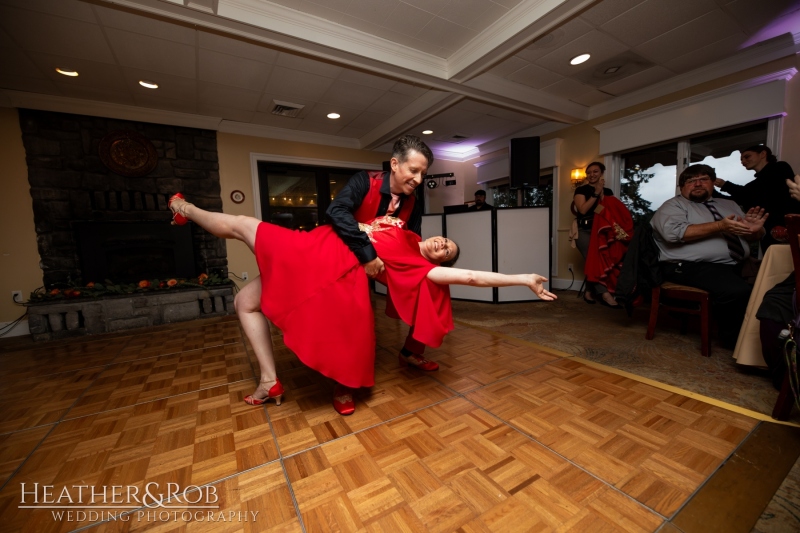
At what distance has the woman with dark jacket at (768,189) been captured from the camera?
2615 mm

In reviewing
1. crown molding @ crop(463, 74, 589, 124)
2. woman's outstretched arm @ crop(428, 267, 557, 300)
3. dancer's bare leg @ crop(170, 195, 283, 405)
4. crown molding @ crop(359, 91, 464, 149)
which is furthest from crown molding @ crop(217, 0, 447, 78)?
woman's outstretched arm @ crop(428, 267, 557, 300)

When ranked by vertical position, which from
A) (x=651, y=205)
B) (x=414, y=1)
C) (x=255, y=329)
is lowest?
(x=255, y=329)

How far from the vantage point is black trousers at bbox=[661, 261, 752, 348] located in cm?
197

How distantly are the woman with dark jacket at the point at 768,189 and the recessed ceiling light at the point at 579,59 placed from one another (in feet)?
5.79

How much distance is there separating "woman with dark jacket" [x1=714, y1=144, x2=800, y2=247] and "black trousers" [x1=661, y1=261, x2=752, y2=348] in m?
1.01

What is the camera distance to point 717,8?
259 cm

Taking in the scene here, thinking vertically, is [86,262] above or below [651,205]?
below

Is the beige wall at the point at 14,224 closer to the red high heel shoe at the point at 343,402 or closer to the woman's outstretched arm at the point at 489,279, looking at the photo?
the red high heel shoe at the point at 343,402

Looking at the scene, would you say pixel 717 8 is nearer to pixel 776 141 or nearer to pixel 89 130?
pixel 776 141

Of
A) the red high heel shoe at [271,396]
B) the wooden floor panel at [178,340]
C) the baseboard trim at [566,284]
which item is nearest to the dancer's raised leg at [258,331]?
the red high heel shoe at [271,396]

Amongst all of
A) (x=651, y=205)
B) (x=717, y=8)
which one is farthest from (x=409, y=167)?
(x=651, y=205)

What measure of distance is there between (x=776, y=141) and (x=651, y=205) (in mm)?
1274

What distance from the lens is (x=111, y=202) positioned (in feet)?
12.4

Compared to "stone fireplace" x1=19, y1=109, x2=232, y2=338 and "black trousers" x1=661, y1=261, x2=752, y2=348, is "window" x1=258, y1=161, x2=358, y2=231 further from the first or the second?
"black trousers" x1=661, y1=261, x2=752, y2=348
